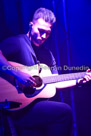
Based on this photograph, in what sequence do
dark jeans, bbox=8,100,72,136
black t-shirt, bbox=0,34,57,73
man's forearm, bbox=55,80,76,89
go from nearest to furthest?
dark jeans, bbox=8,100,72,136 < black t-shirt, bbox=0,34,57,73 < man's forearm, bbox=55,80,76,89

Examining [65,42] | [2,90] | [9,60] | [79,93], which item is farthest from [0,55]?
[79,93]

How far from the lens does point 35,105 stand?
5.96ft

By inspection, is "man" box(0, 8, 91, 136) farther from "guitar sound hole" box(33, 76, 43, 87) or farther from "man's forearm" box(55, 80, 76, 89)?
"man's forearm" box(55, 80, 76, 89)

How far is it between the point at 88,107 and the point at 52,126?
0.98 m

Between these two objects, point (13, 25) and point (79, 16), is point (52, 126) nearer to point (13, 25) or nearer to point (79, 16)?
point (13, 25)

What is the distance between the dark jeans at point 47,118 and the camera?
5.76 feet

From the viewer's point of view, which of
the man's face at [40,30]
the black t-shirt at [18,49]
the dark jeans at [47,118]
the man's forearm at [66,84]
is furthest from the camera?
the man's forearm at [66,84]

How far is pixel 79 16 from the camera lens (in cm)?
261

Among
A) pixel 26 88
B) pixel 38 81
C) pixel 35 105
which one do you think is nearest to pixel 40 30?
pixel 38 81

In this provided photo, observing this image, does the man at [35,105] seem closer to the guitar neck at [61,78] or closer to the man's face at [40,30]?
the man's face at [40,30]

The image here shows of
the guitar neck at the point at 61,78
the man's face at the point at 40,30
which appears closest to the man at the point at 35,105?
the man's face at the point at 40,30

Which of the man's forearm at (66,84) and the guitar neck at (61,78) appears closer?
the guitar neck at (61,78)

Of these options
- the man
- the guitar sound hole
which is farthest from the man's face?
the guitar sound hole

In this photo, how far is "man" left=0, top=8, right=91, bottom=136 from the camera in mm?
1764
